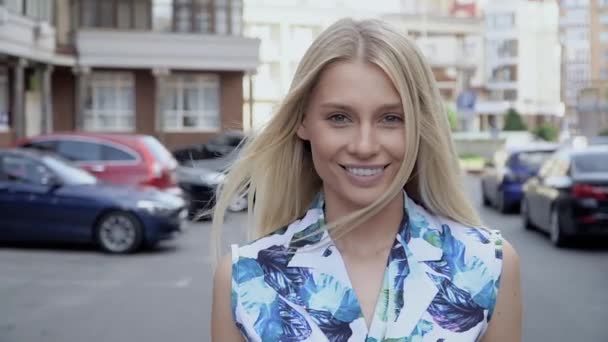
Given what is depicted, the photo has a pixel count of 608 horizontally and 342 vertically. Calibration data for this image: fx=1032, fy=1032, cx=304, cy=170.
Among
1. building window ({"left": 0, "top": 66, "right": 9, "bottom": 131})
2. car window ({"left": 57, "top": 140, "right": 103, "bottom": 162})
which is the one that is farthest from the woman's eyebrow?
building window ({"left": 0, "top": 66, "right": 9, "bottom": 131})

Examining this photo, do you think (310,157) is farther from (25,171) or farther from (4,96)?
(4,96)

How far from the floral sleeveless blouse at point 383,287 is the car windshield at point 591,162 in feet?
44.2

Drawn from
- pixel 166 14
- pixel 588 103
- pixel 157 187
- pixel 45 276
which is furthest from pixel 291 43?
pixel 45 276

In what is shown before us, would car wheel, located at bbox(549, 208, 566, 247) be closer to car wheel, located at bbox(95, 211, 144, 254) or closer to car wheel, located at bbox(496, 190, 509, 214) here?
car wheel, located at bbox(95, 211, 144, 254)

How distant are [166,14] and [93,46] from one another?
3.77 metres

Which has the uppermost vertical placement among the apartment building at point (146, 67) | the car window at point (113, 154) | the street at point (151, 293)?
the apartment building at point (146, 67)

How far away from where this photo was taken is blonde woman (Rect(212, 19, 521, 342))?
6.59 ft

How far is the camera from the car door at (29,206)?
1479 cm

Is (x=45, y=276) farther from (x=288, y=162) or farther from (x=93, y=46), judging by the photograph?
(x=93, y=46)

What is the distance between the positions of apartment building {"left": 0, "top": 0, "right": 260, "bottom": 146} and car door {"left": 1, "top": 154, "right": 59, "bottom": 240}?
956 inches

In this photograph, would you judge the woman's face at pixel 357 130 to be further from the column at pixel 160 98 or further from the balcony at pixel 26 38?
the column at pixel 160 98

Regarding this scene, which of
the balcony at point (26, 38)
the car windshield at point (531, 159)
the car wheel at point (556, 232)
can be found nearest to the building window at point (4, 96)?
the balcony at point (26, 38)

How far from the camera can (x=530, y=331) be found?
27.7 feet

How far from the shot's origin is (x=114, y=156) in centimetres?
1831
